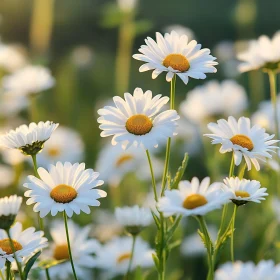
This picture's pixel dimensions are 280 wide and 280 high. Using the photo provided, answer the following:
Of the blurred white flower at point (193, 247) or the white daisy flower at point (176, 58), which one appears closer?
the white daisy flower at point (176, 58)

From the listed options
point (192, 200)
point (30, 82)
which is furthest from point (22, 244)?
point (30, 82)

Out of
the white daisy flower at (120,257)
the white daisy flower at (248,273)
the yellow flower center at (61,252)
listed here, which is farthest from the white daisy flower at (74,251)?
the white daisy flower at (248,273)

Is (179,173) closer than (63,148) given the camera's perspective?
Yes

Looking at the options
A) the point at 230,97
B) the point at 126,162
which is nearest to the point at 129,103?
the point at 126,162

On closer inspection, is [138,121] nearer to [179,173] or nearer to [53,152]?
[179,173]

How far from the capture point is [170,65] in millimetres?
1001

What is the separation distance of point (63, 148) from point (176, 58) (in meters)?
1.35

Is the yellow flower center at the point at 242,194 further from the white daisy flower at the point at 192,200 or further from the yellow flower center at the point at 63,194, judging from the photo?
the yellow flower center at the point at 63,194

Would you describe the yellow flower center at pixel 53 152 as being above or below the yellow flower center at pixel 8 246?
above

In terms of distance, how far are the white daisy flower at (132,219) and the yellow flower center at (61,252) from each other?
0.13m

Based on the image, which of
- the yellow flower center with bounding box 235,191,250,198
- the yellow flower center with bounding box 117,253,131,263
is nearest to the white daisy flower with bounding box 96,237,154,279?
the yellow flower center with bounding box 117,253,131,263

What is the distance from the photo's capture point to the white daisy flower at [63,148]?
221 centimetres

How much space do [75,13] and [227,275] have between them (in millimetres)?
4848

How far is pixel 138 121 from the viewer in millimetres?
970
